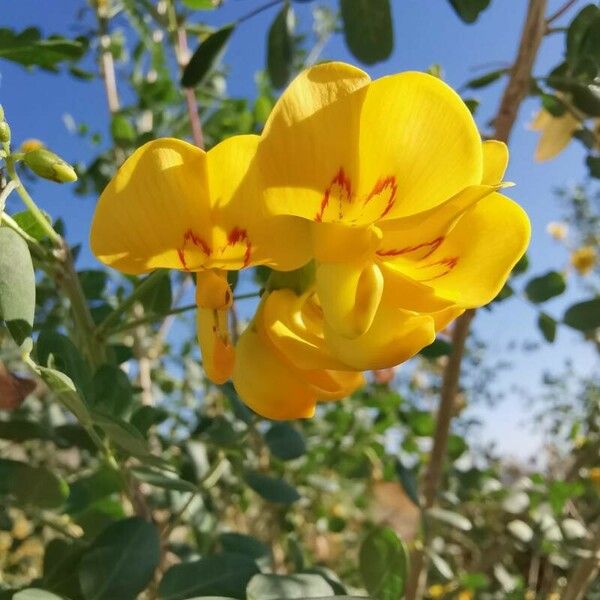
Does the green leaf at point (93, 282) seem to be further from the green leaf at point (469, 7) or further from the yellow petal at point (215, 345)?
the green leaf at point (469, 7)

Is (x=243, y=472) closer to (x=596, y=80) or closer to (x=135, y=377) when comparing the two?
(x=596, y=80)

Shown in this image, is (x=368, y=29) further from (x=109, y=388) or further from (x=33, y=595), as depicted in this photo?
(x=33, y=595)

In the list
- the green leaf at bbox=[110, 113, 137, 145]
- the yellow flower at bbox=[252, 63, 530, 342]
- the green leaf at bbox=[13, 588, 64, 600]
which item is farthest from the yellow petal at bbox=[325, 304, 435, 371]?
the green leaf at bbox=[110, 113, 137, 145]

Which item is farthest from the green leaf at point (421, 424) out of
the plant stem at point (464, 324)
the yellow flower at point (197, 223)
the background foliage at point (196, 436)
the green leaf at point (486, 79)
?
the yellow flower at point (197, 223)

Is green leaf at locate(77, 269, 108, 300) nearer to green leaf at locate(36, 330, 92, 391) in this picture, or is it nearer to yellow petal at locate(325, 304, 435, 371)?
green leaf at locate(36, 330, 92, 391)

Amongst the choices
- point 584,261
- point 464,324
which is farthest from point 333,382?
point 584,261

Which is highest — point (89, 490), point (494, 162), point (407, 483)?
point (494, 162)

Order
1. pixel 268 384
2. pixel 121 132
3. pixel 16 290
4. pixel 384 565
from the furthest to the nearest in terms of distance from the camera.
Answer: pixel 121 132, pixel 384 565, pixel 268 384, pixel 16 290
